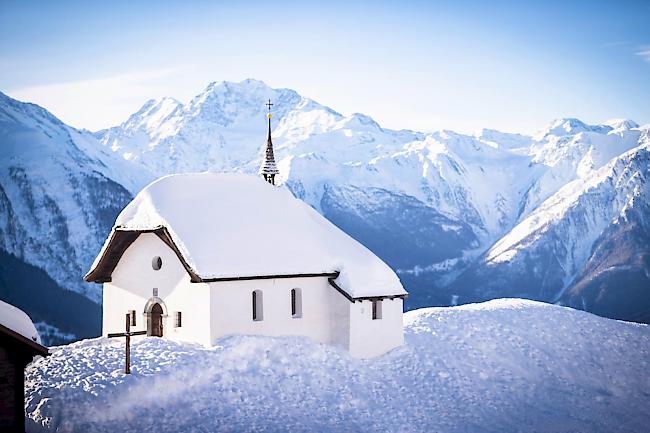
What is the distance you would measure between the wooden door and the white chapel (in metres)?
0.06

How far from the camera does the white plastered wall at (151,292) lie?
2058 inches

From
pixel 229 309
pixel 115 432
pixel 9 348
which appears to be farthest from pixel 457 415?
pixel 9 348

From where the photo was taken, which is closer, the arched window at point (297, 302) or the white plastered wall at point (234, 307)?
the white plastered wall at point (234, 307)

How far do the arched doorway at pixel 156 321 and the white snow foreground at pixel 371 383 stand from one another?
2266 mm

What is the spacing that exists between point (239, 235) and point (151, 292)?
5.59 metres

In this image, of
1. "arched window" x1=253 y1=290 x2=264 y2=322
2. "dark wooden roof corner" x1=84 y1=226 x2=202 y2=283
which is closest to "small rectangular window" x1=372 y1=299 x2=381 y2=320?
"arched window" x1=253 y1=290 x2=264 y2=322

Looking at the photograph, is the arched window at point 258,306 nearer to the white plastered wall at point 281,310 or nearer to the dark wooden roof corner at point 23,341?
the white plastered wall at point 281,310

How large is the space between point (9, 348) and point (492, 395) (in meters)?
27.1

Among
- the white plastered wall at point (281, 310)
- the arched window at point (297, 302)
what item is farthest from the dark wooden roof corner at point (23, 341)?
the arched window at point (297, 302)

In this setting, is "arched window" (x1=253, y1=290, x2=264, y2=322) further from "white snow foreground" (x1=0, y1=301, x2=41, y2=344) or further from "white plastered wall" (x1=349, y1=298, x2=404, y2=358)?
"white snow foreground" (x1=0, y1=301, x2=41, y2=344)

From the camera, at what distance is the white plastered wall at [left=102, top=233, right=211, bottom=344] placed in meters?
52.3

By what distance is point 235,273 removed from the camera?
2058 inches

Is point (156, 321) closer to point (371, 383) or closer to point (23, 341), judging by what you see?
point (371, 383)

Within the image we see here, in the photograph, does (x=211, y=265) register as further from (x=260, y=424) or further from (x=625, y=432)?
(x=625, y=432)
